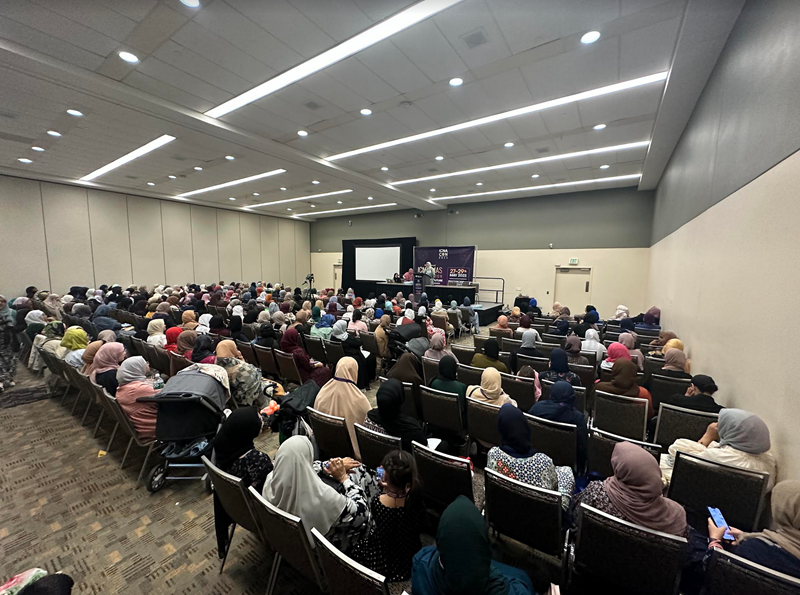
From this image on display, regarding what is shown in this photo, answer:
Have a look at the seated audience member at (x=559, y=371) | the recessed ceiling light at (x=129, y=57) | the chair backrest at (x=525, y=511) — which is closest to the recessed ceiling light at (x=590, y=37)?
the seated audience member at (x=559, y=371)

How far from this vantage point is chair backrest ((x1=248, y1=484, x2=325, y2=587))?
146 centimetres

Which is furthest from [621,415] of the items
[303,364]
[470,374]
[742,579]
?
[303,364]

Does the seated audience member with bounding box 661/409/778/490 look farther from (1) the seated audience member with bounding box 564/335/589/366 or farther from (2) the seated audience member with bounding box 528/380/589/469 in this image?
(1) the seated audience member with bounding box 564/335/589/366

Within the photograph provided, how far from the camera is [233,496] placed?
1.81 meters

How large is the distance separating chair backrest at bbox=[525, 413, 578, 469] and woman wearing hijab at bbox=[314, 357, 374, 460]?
1.45m

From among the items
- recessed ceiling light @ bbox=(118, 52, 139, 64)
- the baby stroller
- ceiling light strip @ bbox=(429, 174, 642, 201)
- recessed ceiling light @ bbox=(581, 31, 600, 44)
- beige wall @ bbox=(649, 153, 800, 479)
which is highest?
ceiling light strip @ bbox=(429, 174, 642, 201)

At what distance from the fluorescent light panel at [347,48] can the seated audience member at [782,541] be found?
14.7 feet

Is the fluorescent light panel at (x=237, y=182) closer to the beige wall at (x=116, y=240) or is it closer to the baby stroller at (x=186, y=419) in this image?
the beige wall at (x=116, y=240)

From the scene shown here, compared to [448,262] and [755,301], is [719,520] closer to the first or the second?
[755,301]

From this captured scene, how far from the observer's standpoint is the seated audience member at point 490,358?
12.6ft

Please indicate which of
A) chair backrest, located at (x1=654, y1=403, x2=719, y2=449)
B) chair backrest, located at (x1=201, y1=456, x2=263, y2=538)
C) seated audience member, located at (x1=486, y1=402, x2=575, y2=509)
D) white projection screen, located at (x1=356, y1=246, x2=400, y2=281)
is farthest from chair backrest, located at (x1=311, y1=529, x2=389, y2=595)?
white projection screen, located at (x1=356, y1=246, x2=400, y2=281)

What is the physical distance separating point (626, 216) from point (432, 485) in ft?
41.5

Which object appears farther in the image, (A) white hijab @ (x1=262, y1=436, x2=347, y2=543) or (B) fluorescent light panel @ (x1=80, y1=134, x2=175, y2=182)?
(B) fluorescent light panel @ (x1=80, y1=134, x2=175, y2=182)

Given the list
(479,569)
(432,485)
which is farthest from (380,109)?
(479,569)
